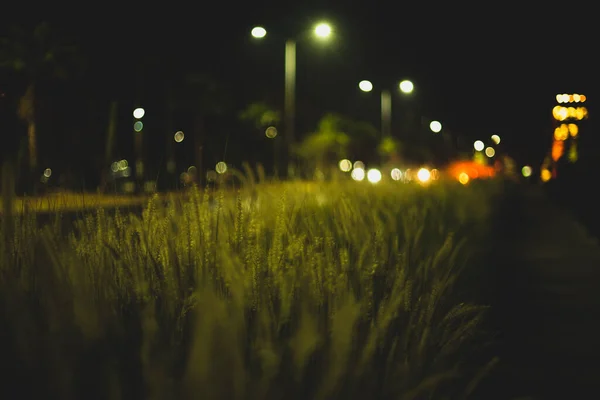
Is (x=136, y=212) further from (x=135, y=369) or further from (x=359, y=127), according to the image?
(x=359, y=127)

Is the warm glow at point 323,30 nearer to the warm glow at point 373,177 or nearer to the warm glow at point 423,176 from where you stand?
the warm glow at point 373,177

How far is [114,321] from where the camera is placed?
364 centimetres

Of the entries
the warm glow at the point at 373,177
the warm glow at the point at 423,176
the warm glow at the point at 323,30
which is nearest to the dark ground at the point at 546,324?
the warm glow at the point at 373,177

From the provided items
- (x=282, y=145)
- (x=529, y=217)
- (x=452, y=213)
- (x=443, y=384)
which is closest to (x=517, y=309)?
(x=452, y=213)

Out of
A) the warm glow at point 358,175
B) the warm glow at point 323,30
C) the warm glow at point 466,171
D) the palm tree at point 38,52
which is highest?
the palm tree at point 38,52

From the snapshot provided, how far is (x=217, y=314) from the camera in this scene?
306 centimetres

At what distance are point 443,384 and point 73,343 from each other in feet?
6.56

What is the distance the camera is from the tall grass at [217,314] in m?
3.06

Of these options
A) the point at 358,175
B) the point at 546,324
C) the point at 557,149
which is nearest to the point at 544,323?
the point at 546,324

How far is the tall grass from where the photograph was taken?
3.06m

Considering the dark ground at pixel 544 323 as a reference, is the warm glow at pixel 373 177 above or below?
above

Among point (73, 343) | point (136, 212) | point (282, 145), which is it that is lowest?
point (73, 343)

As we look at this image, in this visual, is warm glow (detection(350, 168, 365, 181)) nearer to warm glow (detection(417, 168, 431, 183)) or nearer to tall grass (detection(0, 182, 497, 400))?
warm glow (detection(417, 168, 431, 183))

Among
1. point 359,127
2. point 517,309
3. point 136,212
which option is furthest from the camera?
point 359,127
